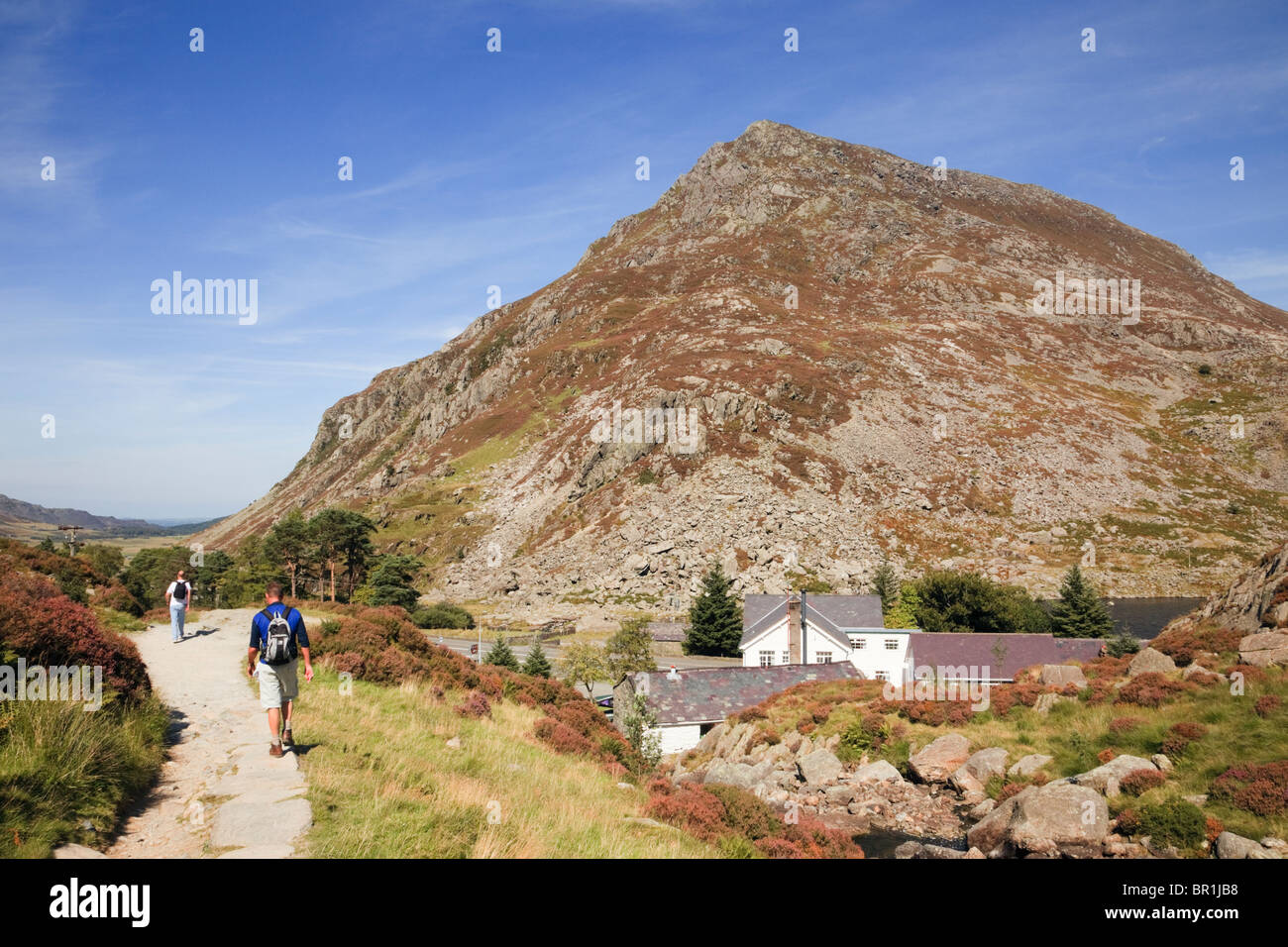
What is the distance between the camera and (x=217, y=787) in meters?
10.3

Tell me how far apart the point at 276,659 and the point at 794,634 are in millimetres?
50134

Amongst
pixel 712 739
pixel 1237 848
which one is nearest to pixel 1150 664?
pixel 1237 848

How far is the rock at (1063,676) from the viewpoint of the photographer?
31.7 metres

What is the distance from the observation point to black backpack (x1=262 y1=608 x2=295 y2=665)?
11781 millimetres

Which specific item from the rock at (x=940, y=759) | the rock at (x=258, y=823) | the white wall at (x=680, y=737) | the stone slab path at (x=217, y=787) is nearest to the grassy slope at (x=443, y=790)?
the rock at (x=258, y=823)

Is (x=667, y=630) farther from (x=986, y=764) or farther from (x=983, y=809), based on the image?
(x=983, y=809)

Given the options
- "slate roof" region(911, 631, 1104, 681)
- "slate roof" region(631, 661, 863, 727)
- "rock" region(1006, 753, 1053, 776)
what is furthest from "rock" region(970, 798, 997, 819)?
"slate roof" region(911, 631, 1104, 681)

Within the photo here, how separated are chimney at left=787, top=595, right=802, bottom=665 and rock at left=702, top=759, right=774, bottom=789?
78.4 feet

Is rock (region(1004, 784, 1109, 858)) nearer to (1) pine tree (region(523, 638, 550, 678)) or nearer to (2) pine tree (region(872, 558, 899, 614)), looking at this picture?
(1) pine tree (region(523, 638, 550, 678))

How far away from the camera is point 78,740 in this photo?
9469 mm

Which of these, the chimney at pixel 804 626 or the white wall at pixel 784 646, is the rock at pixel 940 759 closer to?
the white wall at pixel 784 646

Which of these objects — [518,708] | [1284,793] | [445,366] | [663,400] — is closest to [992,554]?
[663,400]

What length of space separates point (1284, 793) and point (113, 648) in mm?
27954

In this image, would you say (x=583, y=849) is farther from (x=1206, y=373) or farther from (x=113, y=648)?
(x=1206, y=373)
